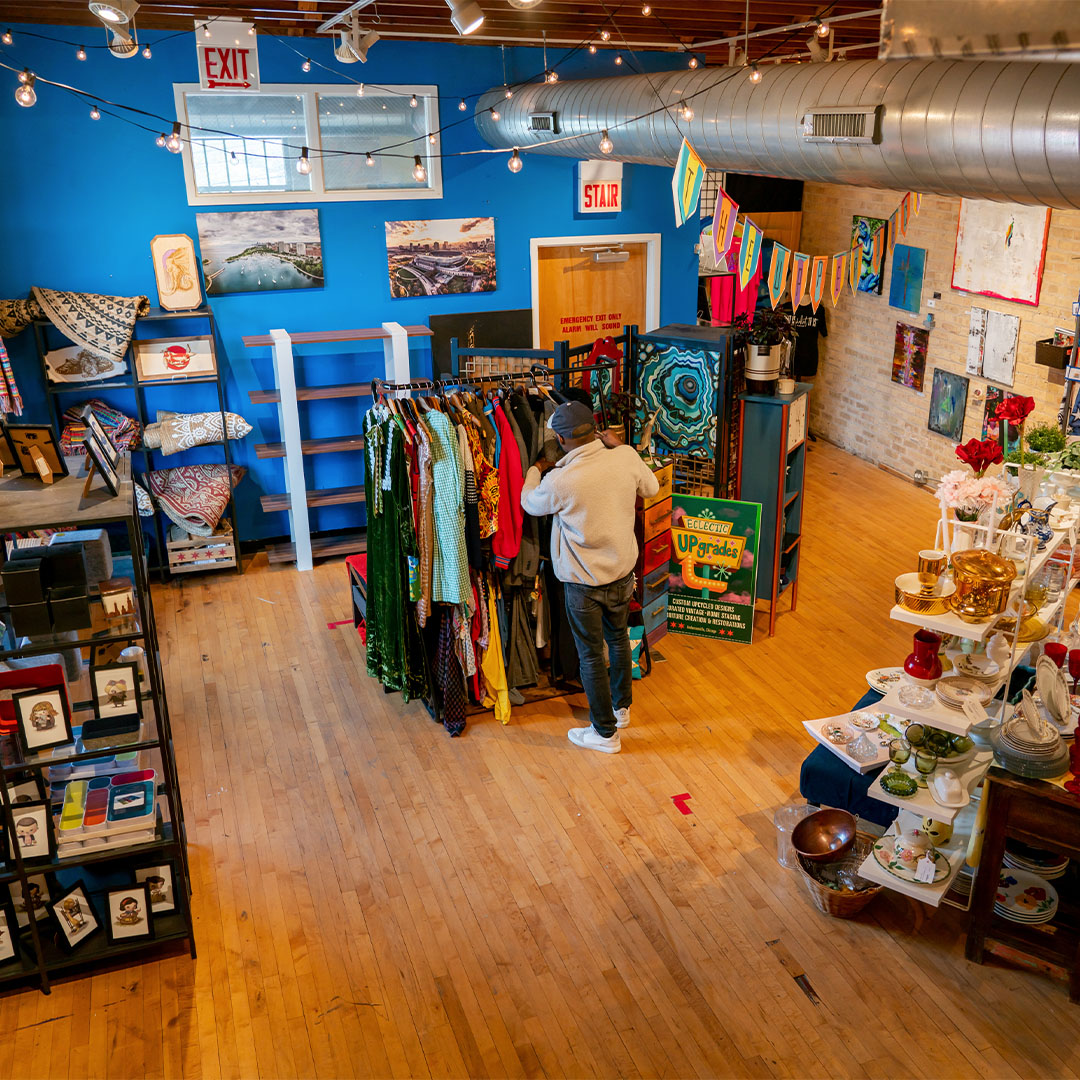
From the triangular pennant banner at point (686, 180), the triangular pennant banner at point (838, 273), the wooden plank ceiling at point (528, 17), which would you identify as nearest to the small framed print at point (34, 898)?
the triangular pennant banner at point (686, 180)

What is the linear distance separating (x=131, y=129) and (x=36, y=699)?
187 inches

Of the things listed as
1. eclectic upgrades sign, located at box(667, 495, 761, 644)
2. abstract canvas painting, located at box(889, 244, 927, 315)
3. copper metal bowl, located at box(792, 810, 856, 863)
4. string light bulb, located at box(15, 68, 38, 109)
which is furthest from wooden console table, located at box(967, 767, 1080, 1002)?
abstract canvas painting, located at box(889, 244, 927, 315)

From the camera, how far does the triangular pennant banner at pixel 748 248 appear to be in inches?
217

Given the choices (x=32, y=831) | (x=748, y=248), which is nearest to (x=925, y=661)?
(x=748, y=248)

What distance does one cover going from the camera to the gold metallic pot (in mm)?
3355

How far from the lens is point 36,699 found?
328 cm

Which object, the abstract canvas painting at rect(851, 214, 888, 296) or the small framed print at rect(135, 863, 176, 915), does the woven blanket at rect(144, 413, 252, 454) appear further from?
the abstract canvas painting at rect(851, 214, 888, 296)

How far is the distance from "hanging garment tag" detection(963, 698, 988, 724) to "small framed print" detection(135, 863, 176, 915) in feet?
9.36

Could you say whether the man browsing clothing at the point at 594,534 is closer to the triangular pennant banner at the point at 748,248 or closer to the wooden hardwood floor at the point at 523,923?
the wooden hardwood floor at the point at 523,923

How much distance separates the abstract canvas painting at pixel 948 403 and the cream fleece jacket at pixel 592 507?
4.48 m

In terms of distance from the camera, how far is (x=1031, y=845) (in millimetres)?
3400

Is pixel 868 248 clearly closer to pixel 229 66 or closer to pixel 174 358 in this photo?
pixel 229 66

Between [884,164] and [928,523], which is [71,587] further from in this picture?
[928,523]

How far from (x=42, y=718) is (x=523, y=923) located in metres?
1.86
